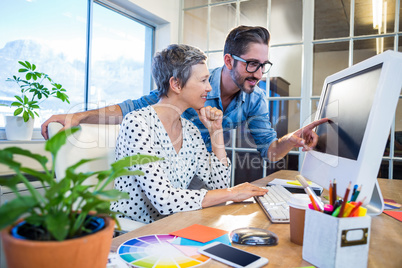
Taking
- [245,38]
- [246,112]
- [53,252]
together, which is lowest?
[53,252]

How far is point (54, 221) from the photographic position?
1.18 ft

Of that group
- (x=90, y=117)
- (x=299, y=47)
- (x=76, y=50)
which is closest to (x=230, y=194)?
(x=90, y=117)

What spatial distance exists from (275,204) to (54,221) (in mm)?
795

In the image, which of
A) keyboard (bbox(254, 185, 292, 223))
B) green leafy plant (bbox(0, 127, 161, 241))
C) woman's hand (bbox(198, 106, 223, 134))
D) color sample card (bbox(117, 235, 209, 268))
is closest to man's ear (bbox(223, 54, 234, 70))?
woman's hand (bbox(198, 106, 223, 134))

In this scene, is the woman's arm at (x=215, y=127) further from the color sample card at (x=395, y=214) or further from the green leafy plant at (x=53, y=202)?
the green leafy plant at (x=53, y=202)

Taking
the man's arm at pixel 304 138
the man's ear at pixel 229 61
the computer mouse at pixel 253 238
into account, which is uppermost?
the man's ear at pixel 229 61

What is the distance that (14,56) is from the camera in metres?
2.07

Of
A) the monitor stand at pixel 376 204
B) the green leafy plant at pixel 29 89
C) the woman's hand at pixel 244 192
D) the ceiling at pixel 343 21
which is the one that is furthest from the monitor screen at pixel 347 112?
the ceiling at pixel 343 21

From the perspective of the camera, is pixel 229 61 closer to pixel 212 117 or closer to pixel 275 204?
pixel 212 117

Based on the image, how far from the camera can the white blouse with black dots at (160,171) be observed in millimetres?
1021

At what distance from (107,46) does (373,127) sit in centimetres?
251

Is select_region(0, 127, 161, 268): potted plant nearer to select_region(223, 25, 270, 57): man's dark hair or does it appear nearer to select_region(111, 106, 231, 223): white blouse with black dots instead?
select_region(111, 106, 231, 223): white blouse with black dots

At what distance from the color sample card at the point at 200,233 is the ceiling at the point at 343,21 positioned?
2482mm

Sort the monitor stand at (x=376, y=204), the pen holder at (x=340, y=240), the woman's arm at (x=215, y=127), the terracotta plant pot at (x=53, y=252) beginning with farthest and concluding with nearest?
the woman's arm at (x=215, y=127) < the monitor stand at (x=376, y=204) < the pen holder at (x=340, y=240) < the terracotta plant pot at (x=53, y=252)
